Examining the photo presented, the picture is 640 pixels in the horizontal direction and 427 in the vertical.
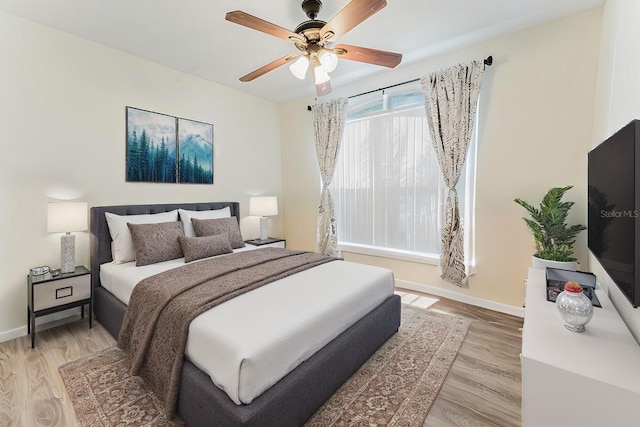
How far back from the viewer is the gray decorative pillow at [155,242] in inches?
102

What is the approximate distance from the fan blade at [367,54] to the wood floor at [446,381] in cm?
236

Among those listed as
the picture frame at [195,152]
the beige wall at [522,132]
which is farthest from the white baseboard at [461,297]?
the picture frame at [195,152]

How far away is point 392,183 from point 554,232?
1.77 metres

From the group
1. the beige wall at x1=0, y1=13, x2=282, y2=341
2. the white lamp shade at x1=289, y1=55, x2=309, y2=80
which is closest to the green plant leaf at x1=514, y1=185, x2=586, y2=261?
the white lamp shade at x1=289, y1=55, x2=309, y2=80

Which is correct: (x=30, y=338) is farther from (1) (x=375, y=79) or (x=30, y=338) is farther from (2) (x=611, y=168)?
(1) (x=375, y=79)

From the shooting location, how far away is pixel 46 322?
8.52 ft

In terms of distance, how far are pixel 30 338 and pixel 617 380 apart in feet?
12.7

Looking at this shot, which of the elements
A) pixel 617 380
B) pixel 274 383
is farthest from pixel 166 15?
pixel 617 380

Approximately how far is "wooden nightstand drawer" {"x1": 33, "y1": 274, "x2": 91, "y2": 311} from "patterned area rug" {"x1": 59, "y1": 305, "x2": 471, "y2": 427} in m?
0.63

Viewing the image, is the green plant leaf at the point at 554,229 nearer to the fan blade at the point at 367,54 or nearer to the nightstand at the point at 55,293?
the fan blade at the point at 367,54

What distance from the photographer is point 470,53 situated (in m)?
2.97

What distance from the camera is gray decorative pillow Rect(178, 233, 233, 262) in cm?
274

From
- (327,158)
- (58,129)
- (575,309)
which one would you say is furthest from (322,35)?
(58,129)

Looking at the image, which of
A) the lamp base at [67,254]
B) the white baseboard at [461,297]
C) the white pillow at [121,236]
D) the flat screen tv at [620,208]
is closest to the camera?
the flat screen tv at [620,208]
